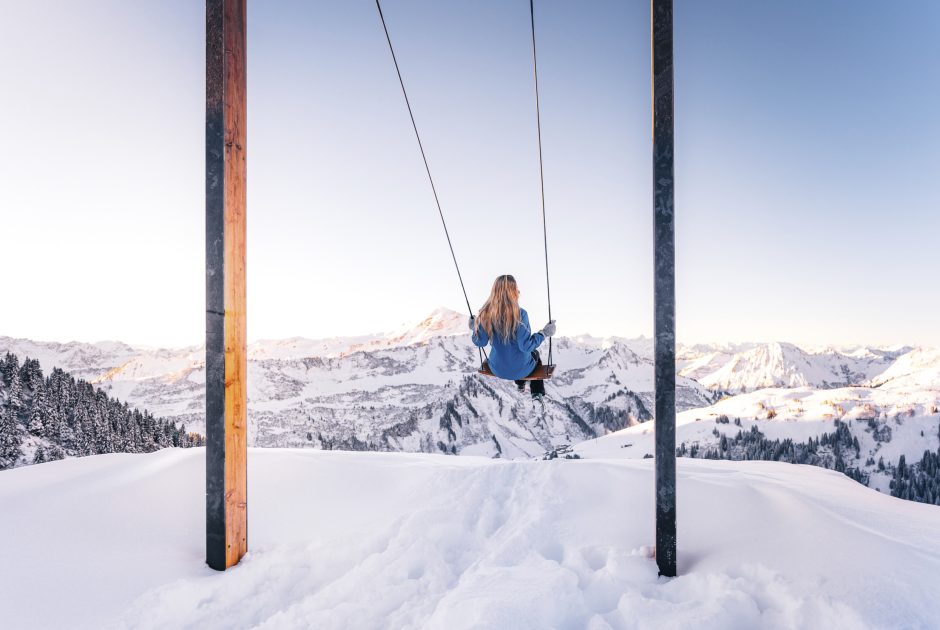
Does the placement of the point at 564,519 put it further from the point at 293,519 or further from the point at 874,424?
the point at 874,424

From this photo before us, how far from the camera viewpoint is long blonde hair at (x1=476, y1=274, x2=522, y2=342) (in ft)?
14.8

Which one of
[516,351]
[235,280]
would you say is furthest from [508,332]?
[235,280]

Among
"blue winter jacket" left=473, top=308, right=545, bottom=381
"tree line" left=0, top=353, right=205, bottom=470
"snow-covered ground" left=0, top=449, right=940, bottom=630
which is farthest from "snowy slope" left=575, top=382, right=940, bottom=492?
"snow-covered ground" left=0, top=449, right=940, bottom=630

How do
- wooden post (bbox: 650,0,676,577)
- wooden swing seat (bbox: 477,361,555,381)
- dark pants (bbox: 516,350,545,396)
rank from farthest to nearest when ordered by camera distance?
dark pants (bbox: 516,350,545,396) → wooden swing seat (bbox: 477,361,555,381) → wooden post (bbox: 650,0,676,577)

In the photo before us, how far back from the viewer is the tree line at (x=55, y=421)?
3322 centimetres

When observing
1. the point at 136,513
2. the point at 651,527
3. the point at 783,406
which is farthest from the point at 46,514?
the point at 783,406

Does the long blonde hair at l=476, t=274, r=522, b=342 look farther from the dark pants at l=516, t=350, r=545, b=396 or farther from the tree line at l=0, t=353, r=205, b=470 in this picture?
the tree line at l=0, t=353, r=205, b=470

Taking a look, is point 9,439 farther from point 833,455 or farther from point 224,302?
point 833,455

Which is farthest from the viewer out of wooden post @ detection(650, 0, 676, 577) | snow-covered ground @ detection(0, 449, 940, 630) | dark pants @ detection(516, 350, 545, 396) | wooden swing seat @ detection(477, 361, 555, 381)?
dark pants @ detection(516, 350, 545, 396)

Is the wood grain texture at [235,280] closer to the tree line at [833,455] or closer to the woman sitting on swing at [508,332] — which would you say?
the woman sitting on swing at [508,332]

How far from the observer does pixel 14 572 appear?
257cm

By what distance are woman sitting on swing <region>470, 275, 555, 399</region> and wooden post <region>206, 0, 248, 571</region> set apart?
2.33 m

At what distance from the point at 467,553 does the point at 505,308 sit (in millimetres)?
2255

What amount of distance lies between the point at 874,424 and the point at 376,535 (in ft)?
414
